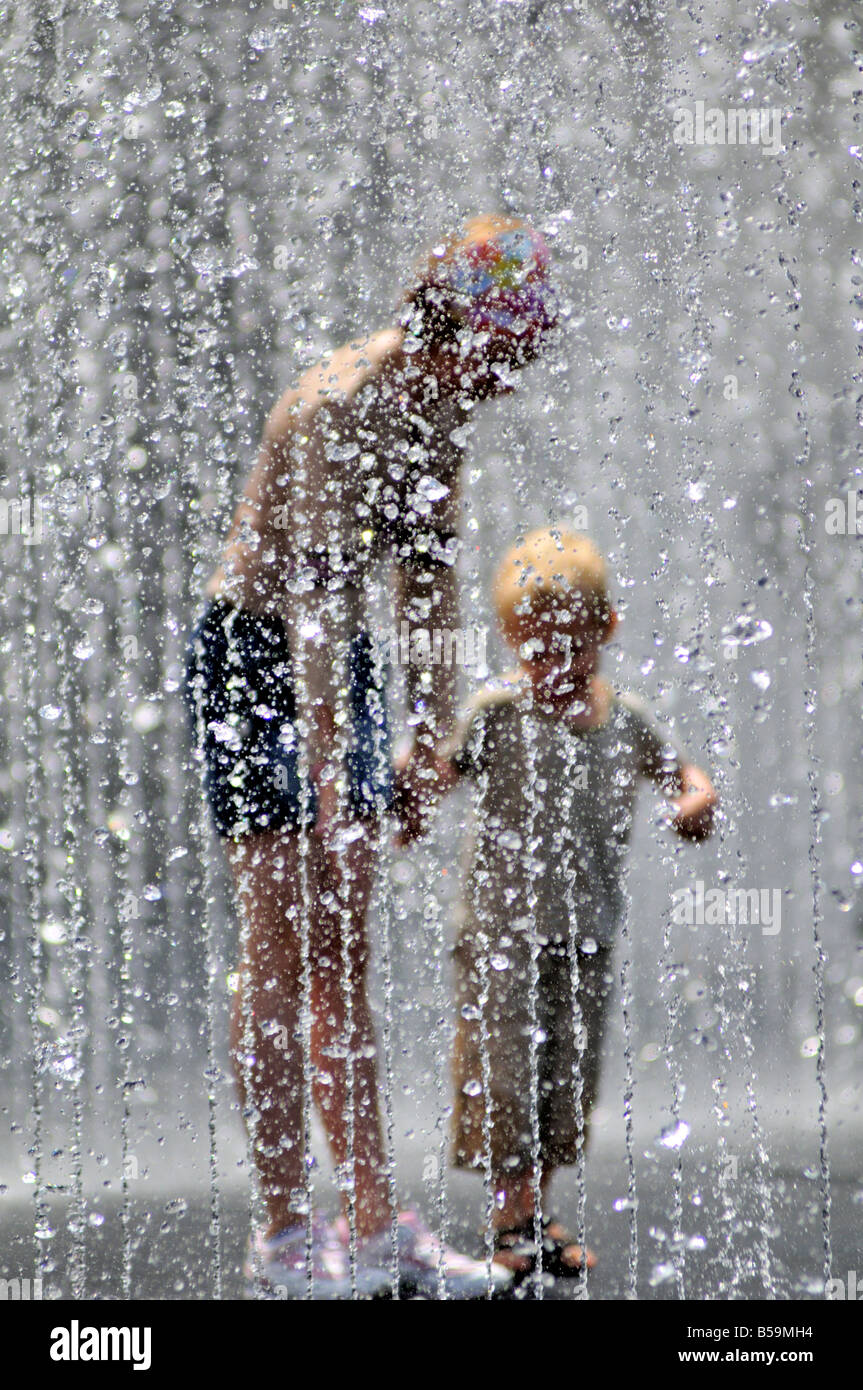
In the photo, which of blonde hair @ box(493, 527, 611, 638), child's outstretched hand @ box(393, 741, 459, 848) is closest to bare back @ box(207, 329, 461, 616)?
blonde hair @ box(493, 527, 611, 638)

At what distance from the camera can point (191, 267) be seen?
2447 millimetres

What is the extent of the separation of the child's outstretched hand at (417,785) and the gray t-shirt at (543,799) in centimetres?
3

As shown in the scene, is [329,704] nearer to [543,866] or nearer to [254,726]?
[254,726]

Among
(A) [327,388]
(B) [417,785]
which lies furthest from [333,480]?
(B) [417,785]

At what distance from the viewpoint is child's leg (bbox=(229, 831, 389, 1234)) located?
1312mm

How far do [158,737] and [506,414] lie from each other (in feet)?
3.07

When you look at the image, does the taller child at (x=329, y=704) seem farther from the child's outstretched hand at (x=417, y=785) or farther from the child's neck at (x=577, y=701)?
the child's neck at (x=577, y=701)

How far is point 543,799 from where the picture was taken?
Result: 56.7 inches

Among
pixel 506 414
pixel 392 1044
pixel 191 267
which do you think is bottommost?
pixel 392 1044

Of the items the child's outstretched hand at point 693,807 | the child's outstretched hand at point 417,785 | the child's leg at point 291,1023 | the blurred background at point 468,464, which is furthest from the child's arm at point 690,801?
the blurred background at point 468,464

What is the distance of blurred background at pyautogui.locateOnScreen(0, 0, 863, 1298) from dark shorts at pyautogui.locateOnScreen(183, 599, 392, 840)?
805mm

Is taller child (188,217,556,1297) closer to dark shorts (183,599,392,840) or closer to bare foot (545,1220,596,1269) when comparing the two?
dark shorts (183,599,392,840)

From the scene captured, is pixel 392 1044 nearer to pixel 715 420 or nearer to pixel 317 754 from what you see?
pixel 317 754
